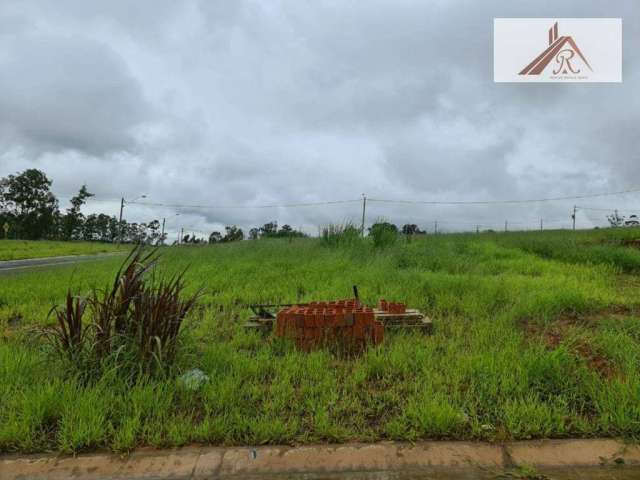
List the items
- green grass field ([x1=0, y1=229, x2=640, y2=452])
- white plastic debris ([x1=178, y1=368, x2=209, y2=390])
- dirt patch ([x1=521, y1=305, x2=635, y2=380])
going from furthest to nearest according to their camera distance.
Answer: dirt patch ([x1=521, y1=305, x2=635, y2=380])
white plastic debris ([x1=178, y1=368, x2=209, y2=390])
green grass field ([x1=0, y1=229, x2=640, y2=452])

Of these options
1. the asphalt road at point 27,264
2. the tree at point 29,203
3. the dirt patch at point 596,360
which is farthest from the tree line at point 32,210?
the dirt patch at point 596,360

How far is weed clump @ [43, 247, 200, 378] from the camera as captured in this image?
2.46m

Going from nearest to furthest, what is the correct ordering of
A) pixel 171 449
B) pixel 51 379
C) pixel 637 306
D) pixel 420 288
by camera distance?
pixel 171 449, pixel 51 379, pixel 637 306, pixel 420 288

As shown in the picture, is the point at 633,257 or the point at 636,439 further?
the point at 633,257

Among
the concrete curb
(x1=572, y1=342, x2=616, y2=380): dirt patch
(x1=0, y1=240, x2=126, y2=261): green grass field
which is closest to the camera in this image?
the concrete curb

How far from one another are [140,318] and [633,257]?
854cm

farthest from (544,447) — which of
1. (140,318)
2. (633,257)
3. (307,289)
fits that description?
(633,257)

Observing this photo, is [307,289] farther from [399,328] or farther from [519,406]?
[519,406]

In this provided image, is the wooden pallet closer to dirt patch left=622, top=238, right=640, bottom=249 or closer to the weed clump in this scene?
the weed clump

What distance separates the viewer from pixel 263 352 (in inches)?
119

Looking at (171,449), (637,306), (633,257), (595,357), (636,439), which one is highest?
(633,257)

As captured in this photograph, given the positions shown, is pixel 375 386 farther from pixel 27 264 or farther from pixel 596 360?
pixel 27 264

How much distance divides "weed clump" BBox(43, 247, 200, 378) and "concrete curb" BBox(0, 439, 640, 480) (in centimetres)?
65

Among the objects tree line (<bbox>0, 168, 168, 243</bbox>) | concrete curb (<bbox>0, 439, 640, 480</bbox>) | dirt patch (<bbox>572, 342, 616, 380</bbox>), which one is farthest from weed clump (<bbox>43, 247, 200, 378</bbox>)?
tree line (<bbox>0, 168, 168, 243</bbox>)
